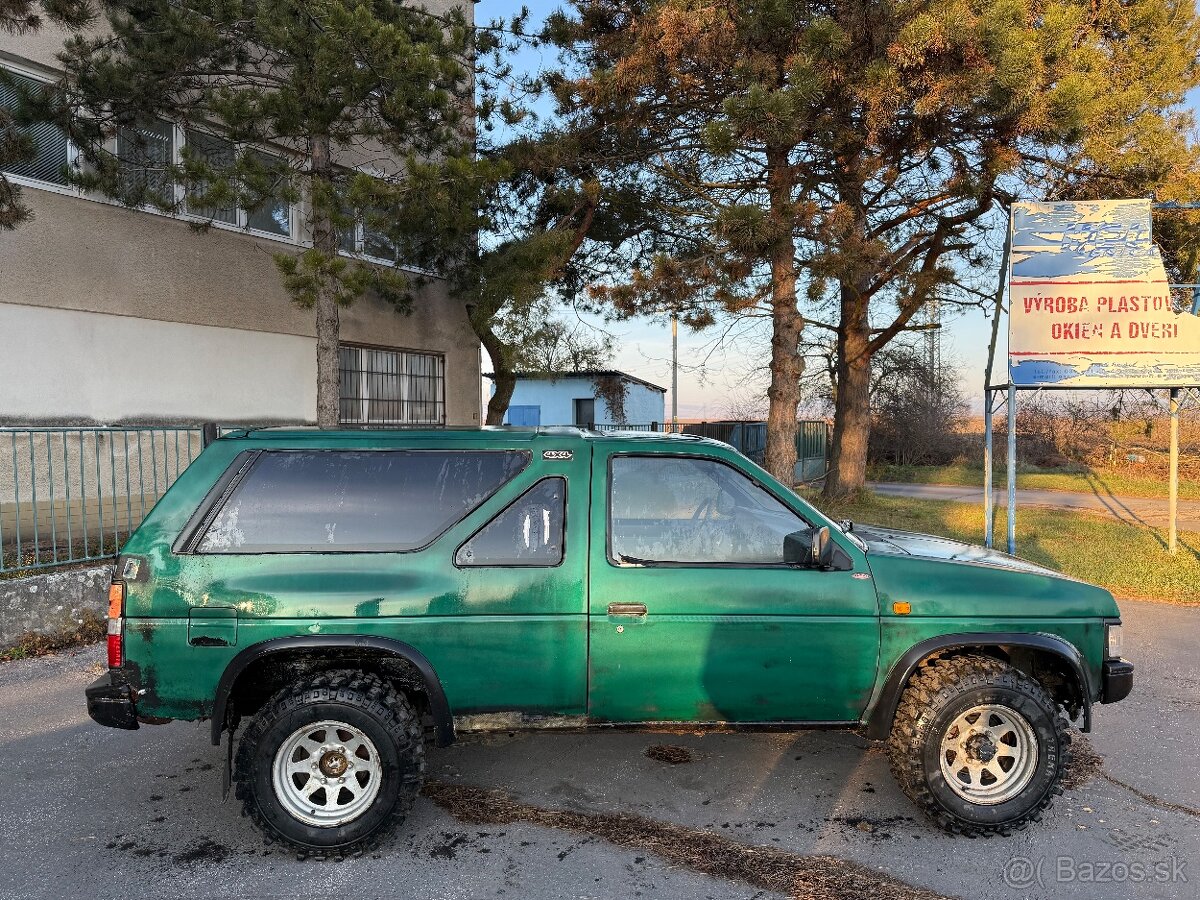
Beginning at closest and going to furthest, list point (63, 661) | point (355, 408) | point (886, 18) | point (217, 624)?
point (217, 624) < point (63, 661) < point (886, 18) < point (355, 408)

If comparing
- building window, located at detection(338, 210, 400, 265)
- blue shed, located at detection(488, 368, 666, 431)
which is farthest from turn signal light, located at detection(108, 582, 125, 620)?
blue shed, located at detection(488, 368, 666, 431)

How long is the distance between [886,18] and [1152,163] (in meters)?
5.21

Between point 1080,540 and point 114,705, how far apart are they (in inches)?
493

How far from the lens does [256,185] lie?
8.61 meters

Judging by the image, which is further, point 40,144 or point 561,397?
point 561,397

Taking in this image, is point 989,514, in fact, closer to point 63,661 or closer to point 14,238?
point 63,661

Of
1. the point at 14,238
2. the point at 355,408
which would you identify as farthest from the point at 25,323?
the point at 355,408

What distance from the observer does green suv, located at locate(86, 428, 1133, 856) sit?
3395 mm

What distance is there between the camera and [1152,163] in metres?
11.3

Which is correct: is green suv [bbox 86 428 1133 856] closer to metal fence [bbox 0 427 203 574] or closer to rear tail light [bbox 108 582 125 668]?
rear tail light [bbox 108 582 125 668]

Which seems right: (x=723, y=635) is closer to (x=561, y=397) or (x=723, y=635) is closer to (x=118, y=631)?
(x=118, y=631)

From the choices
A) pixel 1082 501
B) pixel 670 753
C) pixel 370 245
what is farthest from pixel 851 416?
pixel 670 753

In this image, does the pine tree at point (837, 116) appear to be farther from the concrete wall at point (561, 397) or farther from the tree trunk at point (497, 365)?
the concrete wall at point (561, 397)
